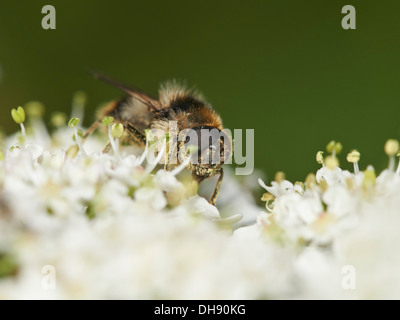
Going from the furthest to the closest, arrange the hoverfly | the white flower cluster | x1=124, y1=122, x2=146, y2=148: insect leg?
x1=124, y1=122, x2=146, y2=148: insect leg → the hoverfly → the white flower cluster

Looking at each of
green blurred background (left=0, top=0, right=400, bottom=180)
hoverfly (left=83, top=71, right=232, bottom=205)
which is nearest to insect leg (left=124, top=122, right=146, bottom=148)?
hoverfly (left=83, top=71, right=232, bottom=205)

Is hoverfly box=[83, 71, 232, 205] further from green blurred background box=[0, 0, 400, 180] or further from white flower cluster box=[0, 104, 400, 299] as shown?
green blurred background box=[0, 0, 400, 180]

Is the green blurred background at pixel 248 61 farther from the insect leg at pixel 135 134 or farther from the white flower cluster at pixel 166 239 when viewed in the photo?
the white flower cluster at pixel 166 239

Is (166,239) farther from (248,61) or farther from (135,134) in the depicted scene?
(248,61)

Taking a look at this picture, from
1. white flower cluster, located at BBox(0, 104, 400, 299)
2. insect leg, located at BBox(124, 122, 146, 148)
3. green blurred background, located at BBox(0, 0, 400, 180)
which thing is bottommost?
white flower cluster, located at BBox(0, 104, 400, 299)

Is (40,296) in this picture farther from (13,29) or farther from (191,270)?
(13,29)
